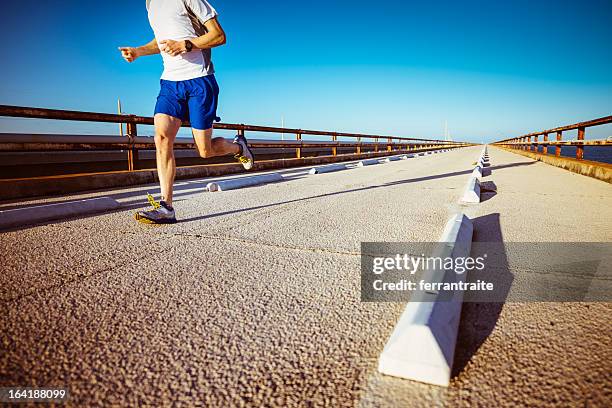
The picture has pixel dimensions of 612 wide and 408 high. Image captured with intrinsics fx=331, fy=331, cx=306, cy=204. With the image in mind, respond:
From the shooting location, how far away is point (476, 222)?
284 centimetres

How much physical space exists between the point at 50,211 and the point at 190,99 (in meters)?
1.61

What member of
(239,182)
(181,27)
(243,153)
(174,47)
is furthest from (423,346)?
(239,182)

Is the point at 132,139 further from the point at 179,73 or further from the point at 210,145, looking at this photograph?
the point at 179,73

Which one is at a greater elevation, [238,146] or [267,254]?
[238,146]

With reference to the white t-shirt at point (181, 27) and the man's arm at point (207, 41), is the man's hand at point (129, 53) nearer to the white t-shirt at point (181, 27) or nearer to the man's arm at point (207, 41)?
the white t-shirt at point (181, 27)

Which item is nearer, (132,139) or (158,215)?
(158,215)

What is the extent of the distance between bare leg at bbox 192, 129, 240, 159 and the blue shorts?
84 millimetres

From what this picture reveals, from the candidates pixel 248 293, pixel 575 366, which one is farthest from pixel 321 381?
pixel 575 366

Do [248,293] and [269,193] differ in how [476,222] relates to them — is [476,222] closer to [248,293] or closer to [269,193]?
[248,293]

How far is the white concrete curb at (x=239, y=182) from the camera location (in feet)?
15.6

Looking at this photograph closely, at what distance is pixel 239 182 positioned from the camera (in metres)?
5.13

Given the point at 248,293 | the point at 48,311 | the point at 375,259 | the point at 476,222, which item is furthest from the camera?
the point at 476,222

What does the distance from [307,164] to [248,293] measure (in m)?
10.1

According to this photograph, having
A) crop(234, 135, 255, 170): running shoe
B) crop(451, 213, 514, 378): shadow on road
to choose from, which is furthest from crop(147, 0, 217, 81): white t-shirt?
crop(451, 213, 514, 378): shadow on road
